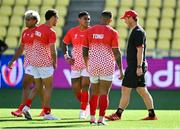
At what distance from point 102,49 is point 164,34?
14.0 m

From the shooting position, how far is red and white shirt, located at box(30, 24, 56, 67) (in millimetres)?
13133

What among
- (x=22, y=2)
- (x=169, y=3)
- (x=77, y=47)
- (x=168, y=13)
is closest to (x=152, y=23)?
(x=168, y=13)

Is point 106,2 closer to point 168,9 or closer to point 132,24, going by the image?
point 168,9

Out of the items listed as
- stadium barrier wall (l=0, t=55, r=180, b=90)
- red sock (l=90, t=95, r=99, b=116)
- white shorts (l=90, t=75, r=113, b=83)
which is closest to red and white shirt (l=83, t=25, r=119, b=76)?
white shorts (l=90, t=75, r=113, b=83)

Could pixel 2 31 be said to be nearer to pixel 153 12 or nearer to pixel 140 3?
pixel 140 3

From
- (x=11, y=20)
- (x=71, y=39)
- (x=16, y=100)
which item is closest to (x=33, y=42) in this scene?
(x=71, y=39)

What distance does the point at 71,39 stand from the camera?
48.3 ft

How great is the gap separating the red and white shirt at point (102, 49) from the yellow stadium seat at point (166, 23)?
1436cm

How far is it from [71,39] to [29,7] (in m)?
12.8

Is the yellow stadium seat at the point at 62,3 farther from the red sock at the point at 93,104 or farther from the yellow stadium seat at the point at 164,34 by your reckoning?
the red sock at the point at 93,104

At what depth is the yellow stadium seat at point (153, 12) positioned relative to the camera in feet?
86.2

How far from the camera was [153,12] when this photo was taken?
26438mm

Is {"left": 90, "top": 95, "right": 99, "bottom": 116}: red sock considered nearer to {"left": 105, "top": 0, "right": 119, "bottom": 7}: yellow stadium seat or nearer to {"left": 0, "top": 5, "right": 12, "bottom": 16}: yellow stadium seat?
{"left": 105, "top": 0, "right": 119, "bottom": 7}: yellow stadium seat

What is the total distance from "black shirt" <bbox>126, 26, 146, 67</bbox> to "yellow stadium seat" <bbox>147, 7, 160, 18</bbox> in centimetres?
1334
